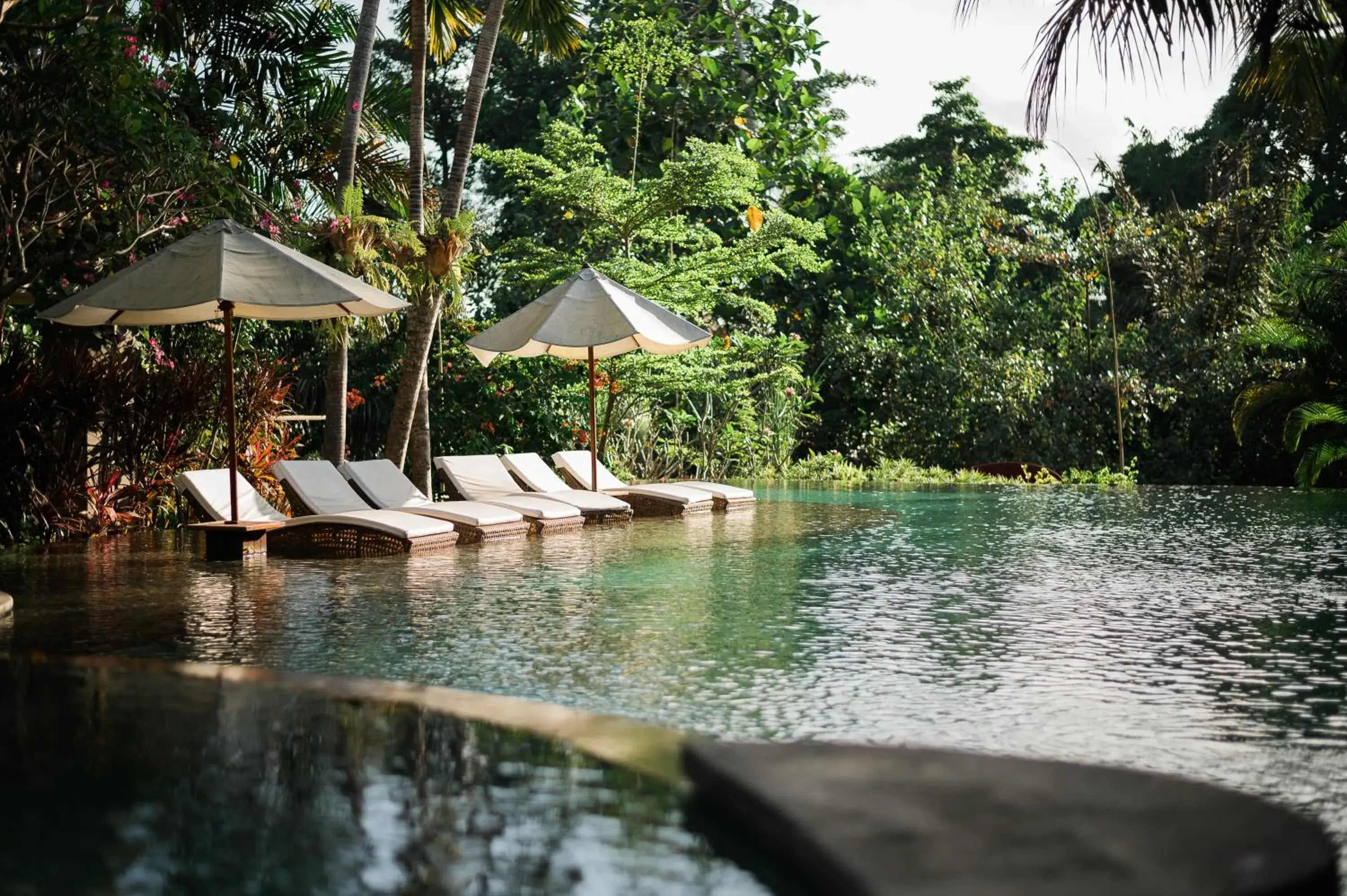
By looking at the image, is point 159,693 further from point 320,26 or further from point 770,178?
point 770,178

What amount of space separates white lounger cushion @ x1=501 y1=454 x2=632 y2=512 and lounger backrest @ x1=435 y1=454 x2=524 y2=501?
144mm

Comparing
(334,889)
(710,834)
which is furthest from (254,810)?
(710,834)

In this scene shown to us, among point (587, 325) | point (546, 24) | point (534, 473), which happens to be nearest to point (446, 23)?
point (546, 24)

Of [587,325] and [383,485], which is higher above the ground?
[587,325]

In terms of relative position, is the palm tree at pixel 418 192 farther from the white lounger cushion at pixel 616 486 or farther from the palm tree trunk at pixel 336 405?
the white lounger cushion at pixel 616 486

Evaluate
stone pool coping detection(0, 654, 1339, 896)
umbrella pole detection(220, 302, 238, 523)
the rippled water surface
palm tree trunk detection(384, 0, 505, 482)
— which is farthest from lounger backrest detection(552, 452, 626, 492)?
stone pool coping detection(0, 654, 1339, 896)

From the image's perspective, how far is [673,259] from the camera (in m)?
20.1

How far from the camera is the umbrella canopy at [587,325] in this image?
13781 millimetres

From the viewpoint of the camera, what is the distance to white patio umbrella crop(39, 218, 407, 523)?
994 centimetres

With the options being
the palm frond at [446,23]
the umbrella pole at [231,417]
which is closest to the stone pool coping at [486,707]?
the umbrella pole at [231,417]

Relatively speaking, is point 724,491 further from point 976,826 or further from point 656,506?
point 976,826

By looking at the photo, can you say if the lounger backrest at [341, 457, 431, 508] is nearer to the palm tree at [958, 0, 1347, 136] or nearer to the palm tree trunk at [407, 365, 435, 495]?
the palm tree trunk at [407, 365, 435, 495]

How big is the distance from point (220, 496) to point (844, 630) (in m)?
6.14

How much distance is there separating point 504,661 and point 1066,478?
55.8 feet
